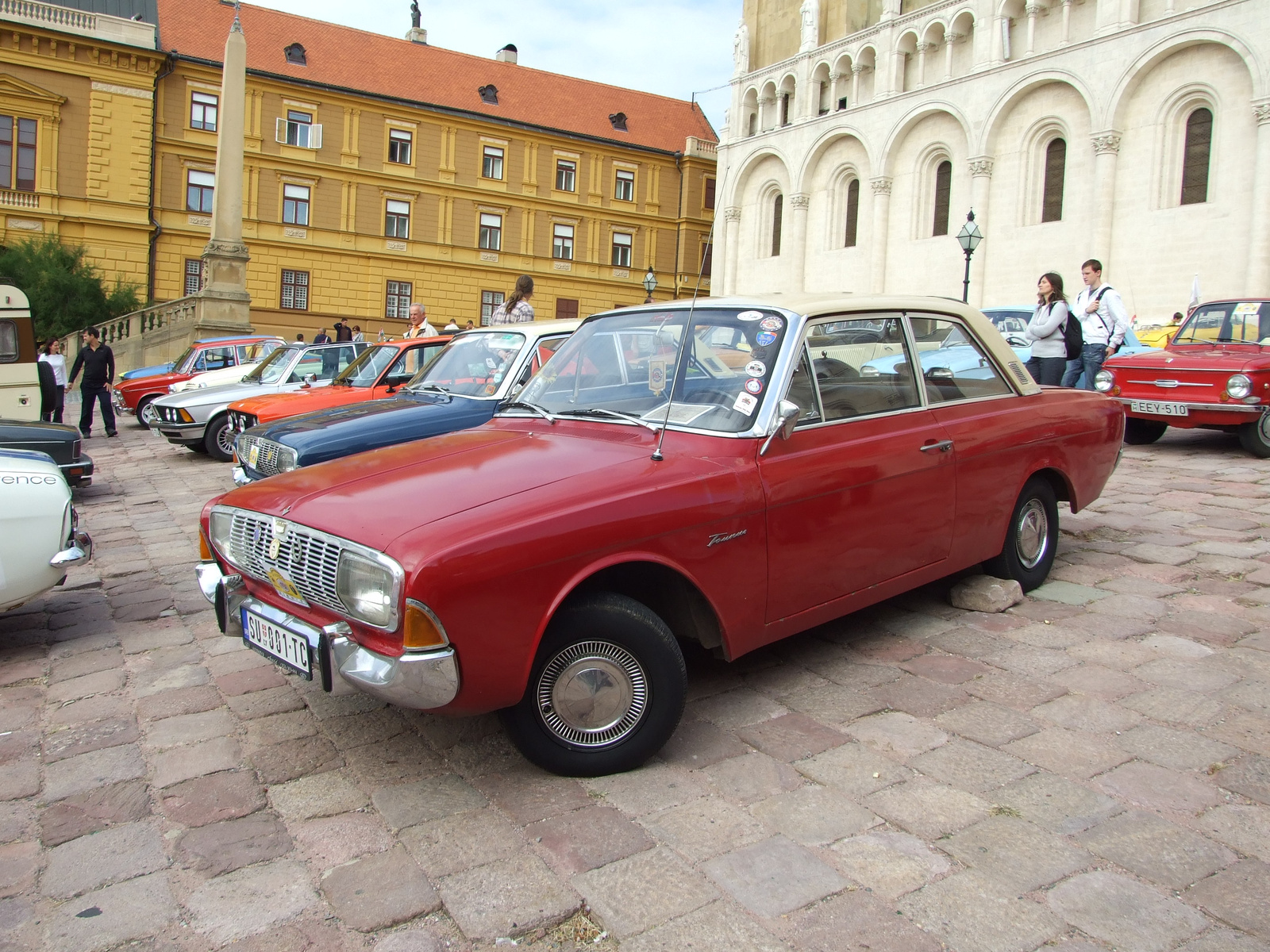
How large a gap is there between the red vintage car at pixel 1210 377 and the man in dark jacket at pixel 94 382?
14444 mm

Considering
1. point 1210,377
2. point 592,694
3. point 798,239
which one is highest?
point 798,239

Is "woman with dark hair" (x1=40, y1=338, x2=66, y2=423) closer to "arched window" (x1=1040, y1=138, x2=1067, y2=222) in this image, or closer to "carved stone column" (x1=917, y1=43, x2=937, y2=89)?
"arched window" (x1=1040, y1=138, x2=1067, y2=222)

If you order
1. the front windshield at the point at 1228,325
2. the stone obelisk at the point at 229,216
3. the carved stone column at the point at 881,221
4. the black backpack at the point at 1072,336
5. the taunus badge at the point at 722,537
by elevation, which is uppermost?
the carved stone column at the point at 881,221

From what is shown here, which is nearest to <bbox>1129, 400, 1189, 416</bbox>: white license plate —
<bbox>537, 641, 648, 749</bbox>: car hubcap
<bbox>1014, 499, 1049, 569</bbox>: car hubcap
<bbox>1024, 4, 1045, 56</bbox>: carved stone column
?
<bbox>1014, 499, 1049, 569</bbox>: car hubcap

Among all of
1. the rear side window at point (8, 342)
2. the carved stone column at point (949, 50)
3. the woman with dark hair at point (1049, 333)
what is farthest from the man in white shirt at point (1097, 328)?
the carved stone column at point (949, 50)

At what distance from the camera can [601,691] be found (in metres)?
3.10

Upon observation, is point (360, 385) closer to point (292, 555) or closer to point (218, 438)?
point (218, 438)

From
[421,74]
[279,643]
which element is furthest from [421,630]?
[421,74]

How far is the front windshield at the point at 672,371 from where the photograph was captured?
3734mm

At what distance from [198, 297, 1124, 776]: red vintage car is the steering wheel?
10mm

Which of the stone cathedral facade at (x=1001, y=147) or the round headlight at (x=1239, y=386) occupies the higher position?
the stone cathedral facade at (x=1001, y=147)

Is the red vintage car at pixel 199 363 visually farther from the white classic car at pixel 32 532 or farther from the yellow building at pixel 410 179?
the yellow building at pixel 410 179

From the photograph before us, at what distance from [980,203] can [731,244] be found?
1317 cm

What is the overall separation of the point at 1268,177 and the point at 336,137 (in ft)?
108
